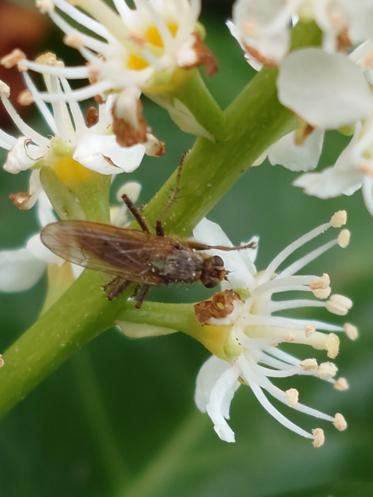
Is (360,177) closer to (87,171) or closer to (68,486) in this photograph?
(87,171)

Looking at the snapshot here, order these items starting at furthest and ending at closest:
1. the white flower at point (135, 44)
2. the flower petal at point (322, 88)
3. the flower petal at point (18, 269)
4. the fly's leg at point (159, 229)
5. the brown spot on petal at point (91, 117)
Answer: the flower petal at point (18, 269)
the brown spot on petal at point (91, 117)
the fly's leg at point (159, 229)
the white flower at point (135, 44)
the flower petal at point (322, 88)

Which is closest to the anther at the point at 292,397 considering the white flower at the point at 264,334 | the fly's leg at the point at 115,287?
→ the white flower at the point at 264,334

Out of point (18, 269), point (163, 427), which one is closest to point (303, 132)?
point (18, 269)

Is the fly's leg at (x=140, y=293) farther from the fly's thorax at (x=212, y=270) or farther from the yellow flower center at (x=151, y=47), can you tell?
the yellow flower center at (x=151, y=47)

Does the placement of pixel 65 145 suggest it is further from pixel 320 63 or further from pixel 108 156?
pixel 320 63

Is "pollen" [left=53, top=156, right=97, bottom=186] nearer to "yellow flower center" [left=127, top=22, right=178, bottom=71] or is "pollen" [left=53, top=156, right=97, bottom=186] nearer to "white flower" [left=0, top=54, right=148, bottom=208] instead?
"white flower" [left=0, top=54, right=148, bottom=208]
